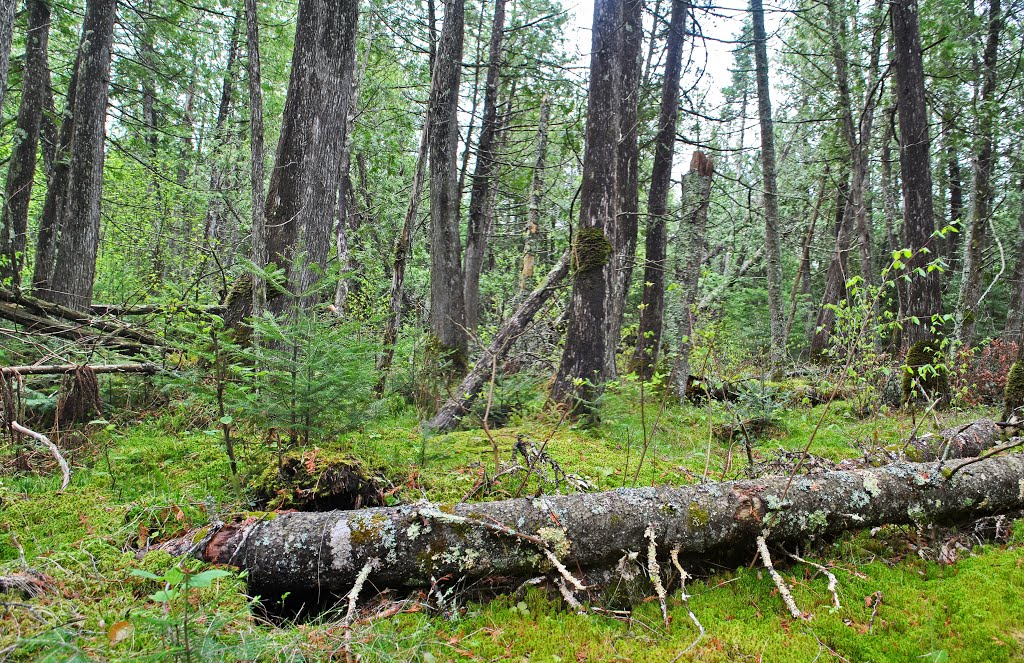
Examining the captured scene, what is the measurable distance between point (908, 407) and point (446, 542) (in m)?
7.87

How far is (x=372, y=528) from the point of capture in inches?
109

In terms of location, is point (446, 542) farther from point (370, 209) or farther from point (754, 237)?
point (754, 237)

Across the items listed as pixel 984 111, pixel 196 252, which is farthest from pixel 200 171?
pixel 984 111

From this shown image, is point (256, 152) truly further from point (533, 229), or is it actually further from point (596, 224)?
point (533, 229)

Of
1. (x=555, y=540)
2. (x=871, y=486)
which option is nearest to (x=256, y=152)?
(x=555, y=540)

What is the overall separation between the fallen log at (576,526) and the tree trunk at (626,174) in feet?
12.7

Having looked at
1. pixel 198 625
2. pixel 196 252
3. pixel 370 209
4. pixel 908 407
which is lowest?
pixel 198 625

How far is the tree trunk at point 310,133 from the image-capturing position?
5965 millimetres

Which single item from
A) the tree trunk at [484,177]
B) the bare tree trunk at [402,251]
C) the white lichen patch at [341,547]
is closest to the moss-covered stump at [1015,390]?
the white lichen patch at [341,547]

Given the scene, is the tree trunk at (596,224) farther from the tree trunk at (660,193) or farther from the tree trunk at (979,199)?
the tree trunk at (979,199)

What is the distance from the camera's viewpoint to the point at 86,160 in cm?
838

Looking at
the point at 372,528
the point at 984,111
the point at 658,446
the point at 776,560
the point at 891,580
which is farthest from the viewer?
the point at 984,111

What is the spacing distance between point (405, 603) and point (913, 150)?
10321mm

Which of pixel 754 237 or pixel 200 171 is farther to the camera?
pixel 754 237
